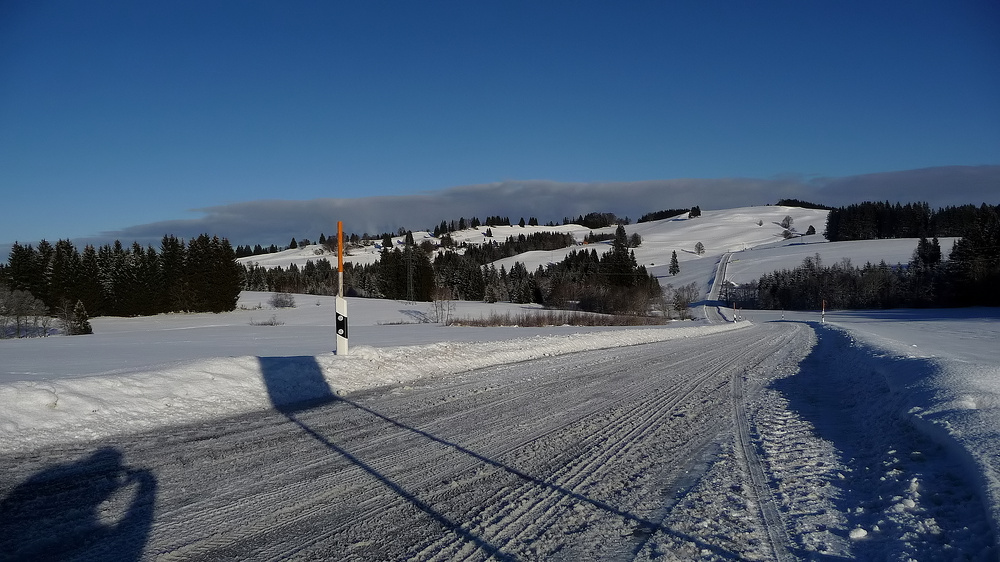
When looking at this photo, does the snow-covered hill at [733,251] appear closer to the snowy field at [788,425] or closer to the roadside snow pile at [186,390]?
the snowy field at [788,425]

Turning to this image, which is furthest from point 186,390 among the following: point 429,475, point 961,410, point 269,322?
point 269,322

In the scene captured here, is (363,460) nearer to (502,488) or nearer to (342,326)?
(502,488)

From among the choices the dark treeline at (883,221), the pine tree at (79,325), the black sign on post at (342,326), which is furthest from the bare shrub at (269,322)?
the dark treeline at (883,221)

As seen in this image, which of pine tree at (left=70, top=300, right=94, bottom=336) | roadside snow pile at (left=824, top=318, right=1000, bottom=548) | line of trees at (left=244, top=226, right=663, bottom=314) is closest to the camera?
roadside snow pile at (left=824, top=318, right=1000, bottom=548)

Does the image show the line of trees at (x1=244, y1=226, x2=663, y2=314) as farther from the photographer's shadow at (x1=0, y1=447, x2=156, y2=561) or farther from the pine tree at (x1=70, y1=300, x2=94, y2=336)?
the photographer's shadow at (x1=0, y1=447, x2=156, y2=561)

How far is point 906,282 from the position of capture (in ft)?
287

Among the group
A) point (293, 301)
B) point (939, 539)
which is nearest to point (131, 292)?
point (293, 301)

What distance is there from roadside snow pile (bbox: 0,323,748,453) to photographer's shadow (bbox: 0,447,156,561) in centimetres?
146

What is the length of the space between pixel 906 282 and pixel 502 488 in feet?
333

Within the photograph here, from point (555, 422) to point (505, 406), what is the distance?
4.10ft

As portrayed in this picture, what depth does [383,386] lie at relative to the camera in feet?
35.9

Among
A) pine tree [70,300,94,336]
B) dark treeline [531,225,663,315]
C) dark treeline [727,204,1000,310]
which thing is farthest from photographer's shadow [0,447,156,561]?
dark treeline [727,204,1000,310]

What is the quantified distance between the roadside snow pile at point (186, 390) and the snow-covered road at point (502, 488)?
0.60 metres

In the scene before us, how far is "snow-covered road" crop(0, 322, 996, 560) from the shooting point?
398 cm
